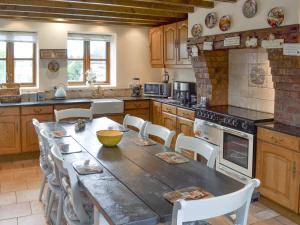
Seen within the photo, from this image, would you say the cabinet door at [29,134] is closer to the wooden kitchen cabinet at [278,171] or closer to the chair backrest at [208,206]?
the wooden kitchen cabinet at [278,171]

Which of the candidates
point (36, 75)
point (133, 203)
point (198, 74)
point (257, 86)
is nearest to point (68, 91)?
point (36, 75)

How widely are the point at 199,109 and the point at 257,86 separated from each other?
794 millimetres

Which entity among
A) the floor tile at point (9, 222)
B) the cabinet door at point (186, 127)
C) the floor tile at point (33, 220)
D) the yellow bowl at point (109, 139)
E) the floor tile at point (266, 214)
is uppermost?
the yellow bowl at point (109, 139)

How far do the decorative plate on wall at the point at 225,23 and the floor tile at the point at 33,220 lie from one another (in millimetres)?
2970

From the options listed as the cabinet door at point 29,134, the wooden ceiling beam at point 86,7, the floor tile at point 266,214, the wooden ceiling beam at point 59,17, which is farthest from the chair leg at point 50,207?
the wooden ceiling beam at point 59,17

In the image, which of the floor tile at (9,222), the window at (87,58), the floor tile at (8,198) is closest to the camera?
the floor tile at (9,222)

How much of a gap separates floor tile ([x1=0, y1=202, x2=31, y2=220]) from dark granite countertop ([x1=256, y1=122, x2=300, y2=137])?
98.7 inches

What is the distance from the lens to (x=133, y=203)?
5.27 feet

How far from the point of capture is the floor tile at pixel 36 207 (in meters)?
3.26

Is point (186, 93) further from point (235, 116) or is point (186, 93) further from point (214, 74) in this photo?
point (235, 116)

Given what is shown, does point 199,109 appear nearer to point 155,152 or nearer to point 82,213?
point 155,152

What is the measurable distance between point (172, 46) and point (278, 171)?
295 centimetres

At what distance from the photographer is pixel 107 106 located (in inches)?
212

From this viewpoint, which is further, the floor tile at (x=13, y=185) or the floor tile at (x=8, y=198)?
the floor tile at (x=13, y=185)
